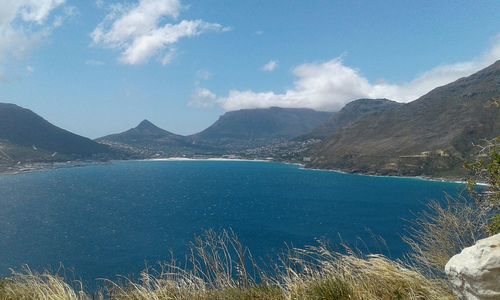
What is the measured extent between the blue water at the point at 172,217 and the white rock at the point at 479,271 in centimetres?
2469

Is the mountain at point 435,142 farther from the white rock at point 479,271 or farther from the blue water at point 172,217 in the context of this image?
the white rock at point 479,271

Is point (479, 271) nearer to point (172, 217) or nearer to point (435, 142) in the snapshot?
point (172, 217)

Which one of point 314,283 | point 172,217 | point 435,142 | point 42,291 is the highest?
point 435,142

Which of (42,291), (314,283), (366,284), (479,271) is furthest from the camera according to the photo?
(42,291)

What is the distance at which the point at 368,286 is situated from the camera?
18.4ft

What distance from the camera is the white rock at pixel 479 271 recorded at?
13.3 ft

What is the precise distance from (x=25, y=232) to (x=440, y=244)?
74.9m

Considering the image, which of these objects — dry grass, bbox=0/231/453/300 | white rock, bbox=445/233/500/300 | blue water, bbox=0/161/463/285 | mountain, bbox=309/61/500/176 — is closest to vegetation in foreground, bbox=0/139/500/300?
dry grass, bbox=0/231/453/300

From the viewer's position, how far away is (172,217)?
276 feet

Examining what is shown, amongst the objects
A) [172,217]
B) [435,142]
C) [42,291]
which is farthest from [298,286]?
[435,142]

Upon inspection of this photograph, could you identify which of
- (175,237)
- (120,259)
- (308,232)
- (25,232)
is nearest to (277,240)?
(308,232)

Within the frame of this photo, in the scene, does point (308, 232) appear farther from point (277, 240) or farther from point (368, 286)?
point (368, 286)

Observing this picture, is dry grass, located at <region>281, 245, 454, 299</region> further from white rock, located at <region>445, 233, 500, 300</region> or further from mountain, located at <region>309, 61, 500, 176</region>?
mountain, located at <region>309, 61, 500, 176</region>

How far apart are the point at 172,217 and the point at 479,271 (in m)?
83.3
